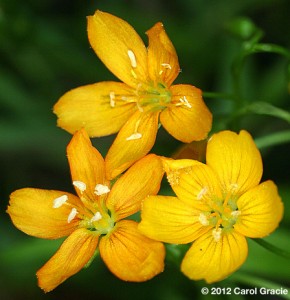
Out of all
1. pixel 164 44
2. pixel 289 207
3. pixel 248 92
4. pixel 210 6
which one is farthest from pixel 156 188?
pixel 210 6

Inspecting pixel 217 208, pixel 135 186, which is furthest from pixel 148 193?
pixel 217 208

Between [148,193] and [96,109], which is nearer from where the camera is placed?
[148,193]

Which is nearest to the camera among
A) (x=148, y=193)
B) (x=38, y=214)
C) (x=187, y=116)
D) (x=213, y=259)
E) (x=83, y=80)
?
(x=213, y=259)

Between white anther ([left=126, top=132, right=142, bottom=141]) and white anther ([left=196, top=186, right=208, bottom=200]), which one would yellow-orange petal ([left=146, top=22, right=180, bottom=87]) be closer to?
white anther ([left=126, top=132, right=142, bottom=141])

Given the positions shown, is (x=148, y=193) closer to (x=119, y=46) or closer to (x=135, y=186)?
(x=135, y=186)

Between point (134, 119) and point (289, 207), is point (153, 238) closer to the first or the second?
point (134, 119)

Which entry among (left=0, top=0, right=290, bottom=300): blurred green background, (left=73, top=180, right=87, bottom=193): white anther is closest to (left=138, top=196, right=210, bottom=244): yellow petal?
(left=73, top=180, right=87, bottom=193): white anther
